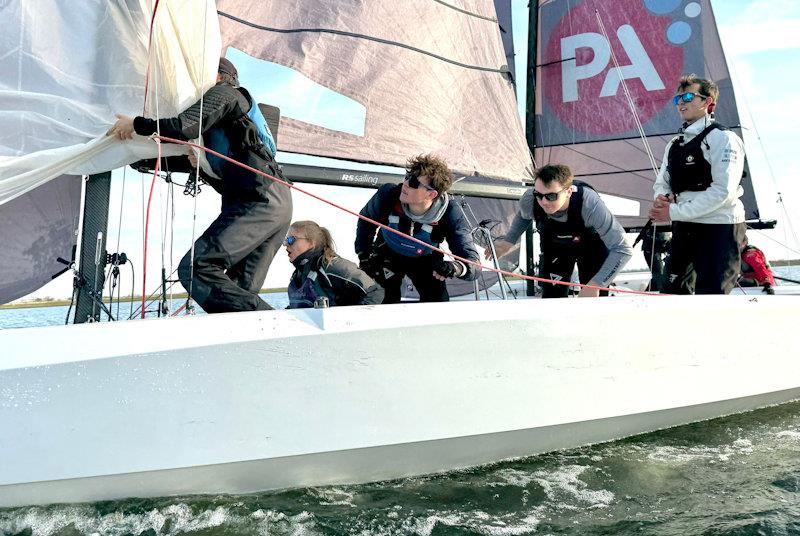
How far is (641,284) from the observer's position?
18.0 ft

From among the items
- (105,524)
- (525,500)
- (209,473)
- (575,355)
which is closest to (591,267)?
(575,355)

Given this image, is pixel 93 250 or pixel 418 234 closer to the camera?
pixel 93 250

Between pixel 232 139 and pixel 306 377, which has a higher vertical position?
pixel 232 139

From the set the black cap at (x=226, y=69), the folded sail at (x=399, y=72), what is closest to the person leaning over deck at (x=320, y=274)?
the black cap at (x=226, y=69)

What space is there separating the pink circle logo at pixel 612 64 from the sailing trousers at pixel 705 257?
4545 mm

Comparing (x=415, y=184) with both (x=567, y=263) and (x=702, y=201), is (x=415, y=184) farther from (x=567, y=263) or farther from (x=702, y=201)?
(x=702, y=201)

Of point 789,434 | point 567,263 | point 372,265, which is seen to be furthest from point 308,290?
point 789,434

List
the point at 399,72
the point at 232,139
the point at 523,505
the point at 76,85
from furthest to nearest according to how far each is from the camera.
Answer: the point at 399,72
the point at 232,139
the point at 76,85
the point at 523,505

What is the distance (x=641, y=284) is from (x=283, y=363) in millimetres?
4276

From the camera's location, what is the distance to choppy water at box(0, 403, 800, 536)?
5.87 feet

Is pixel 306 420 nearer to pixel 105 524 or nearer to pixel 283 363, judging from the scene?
pixel 283 363

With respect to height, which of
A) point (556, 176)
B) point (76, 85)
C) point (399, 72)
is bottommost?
point (556, 176)

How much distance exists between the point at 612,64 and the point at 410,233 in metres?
5.21

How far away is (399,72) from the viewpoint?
3990 millimetres
